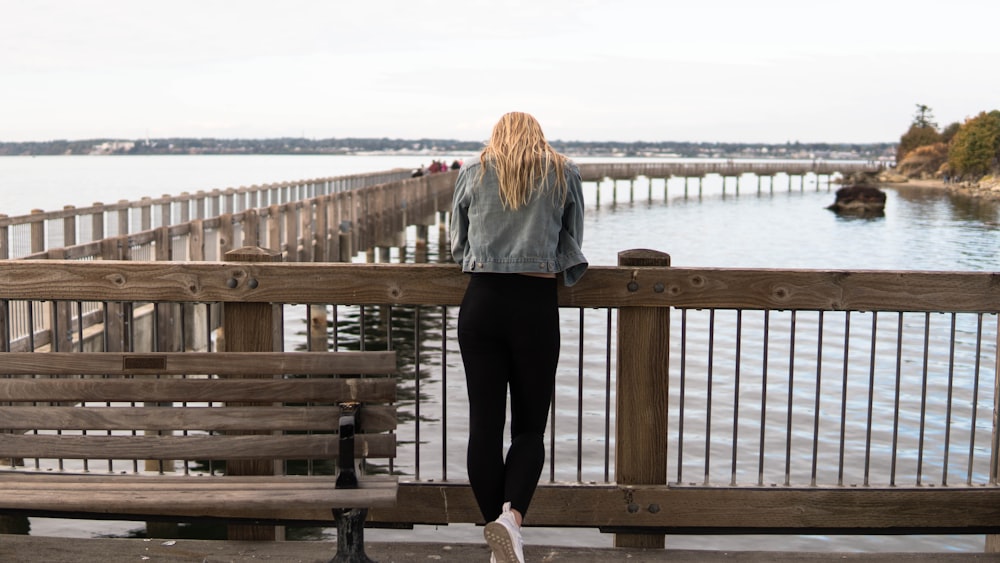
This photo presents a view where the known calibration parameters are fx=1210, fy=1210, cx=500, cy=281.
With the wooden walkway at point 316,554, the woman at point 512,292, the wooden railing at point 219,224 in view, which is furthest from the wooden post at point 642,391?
the wooden railing at point 219,224

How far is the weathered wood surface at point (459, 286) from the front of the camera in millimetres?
5562

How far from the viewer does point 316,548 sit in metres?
5.59

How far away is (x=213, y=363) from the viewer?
17.3ft

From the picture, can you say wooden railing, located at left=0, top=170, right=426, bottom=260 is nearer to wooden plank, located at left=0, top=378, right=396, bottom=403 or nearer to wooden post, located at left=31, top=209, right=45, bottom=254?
wooden post, located at left=31, top=209, right=45, bottom=254

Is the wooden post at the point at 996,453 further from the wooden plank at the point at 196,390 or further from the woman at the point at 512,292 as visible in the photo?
the wooden plank at the point at 196,390

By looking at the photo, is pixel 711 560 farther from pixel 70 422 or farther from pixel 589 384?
pixel 589 384

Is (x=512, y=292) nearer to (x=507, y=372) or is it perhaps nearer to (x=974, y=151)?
(x=507, y=372)

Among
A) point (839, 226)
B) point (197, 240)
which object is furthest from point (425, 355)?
point (839, 226)

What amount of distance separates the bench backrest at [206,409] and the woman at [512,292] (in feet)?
1.43

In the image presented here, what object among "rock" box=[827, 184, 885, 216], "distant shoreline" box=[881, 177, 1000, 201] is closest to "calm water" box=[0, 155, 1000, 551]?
"rock" box=[827, 184, 885, 216]

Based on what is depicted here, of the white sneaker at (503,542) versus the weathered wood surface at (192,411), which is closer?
the white sneaker at (503,542)

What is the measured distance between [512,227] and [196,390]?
1538 millimetres

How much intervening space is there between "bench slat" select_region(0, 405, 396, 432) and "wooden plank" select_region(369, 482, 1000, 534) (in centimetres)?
64

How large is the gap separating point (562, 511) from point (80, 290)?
8.17 feet
